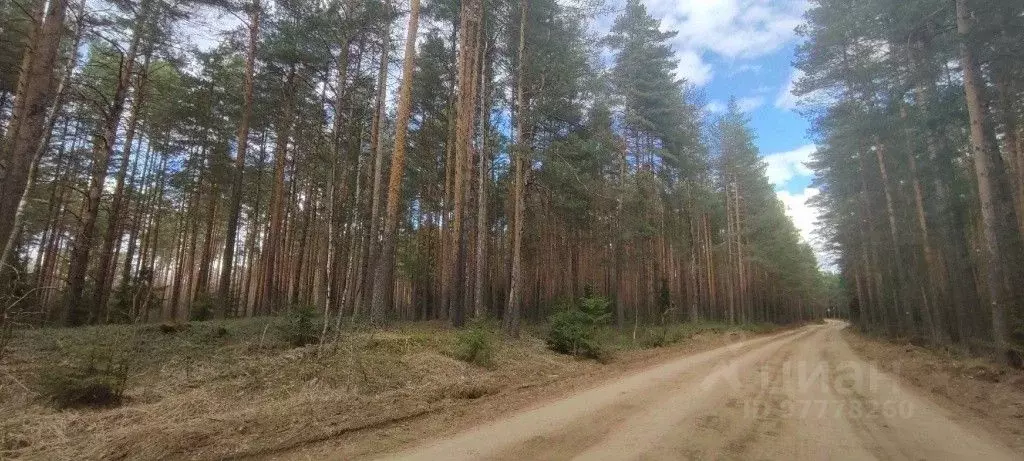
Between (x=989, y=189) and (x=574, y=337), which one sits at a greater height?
(x=989, y=189)

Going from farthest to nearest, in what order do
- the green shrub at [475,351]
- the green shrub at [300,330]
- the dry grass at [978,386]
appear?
1. the green shrub at [475,351]
2. the green shrub at [300,330]
3. the dry grass at [978,386]

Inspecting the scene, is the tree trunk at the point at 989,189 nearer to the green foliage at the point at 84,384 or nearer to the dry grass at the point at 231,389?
the dry grass at the point at 231,389

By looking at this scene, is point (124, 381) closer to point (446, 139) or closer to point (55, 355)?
point (55, 355)

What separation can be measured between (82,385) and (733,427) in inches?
318

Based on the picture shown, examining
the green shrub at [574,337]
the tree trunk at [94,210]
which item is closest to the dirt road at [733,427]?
the green shrub at [574,337]

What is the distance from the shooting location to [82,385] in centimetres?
594

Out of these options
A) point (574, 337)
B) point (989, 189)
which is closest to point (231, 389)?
point (574, 337)

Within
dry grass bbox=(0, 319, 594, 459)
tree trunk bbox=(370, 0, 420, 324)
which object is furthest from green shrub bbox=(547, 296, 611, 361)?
tree trunk bbox=(370, 0, 420, 324)

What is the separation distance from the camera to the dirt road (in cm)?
472

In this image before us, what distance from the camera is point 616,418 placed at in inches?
245

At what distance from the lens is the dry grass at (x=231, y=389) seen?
492 centimetres

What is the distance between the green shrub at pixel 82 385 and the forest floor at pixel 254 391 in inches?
3.2

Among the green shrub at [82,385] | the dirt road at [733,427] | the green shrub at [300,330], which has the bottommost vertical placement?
the dirt road at [733,427]

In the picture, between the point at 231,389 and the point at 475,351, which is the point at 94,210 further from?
the point at 475,351
